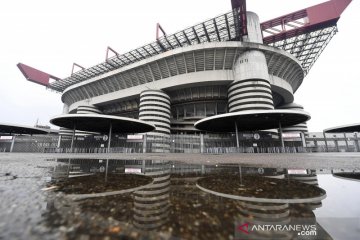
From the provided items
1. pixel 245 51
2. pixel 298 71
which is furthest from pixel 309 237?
pixel 298 71

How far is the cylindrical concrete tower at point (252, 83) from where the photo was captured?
105 feet

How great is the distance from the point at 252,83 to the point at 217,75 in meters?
7.48

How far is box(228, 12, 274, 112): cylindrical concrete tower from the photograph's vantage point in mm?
32031

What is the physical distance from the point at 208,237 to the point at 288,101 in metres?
54.8

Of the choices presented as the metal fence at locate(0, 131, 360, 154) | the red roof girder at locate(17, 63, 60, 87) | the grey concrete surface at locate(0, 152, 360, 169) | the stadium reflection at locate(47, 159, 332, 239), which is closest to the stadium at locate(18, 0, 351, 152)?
the metal fence at locate(0, 131, 360, 154)

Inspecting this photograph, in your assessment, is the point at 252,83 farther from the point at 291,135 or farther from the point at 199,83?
the point at 291,135

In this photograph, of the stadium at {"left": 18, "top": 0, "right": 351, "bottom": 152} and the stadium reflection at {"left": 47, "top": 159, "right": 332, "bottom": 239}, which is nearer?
the stadium reflection at {"left": 47, "top": 159, "right": 332, "bottom": 239}

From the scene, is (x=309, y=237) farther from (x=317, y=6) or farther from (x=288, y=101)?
(x=288, y=101)

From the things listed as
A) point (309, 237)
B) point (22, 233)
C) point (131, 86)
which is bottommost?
point (309, 237)

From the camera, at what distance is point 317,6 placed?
32562 mm

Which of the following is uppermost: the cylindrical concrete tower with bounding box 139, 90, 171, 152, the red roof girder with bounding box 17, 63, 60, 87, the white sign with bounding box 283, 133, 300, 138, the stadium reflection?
the red roof girder with bounding box 17, 63, 60, 87

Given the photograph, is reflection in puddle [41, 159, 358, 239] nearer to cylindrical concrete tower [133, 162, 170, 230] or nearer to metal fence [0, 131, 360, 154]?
cylindrical concrete tower [133, 162, 170, 230]

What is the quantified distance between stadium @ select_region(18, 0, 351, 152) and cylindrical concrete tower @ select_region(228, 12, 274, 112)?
19 cm

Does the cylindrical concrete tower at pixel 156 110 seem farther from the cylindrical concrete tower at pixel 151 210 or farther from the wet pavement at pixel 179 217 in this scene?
the wet pavement at pixel 179 217
